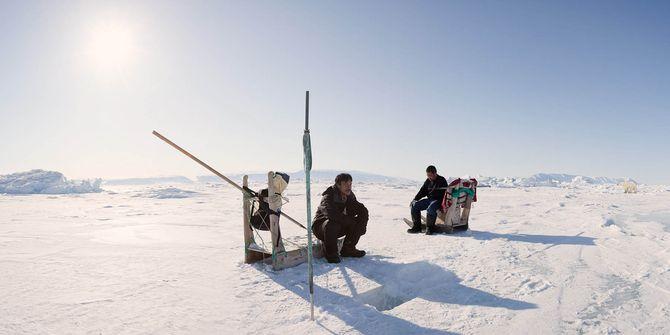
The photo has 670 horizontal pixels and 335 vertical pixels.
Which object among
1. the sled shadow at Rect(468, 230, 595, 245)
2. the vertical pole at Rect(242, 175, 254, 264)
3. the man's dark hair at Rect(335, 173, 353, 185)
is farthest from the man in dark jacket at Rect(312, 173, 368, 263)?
the sled shadow at Rect(468, 230, 595, 245)

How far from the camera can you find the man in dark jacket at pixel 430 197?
7.08 meters

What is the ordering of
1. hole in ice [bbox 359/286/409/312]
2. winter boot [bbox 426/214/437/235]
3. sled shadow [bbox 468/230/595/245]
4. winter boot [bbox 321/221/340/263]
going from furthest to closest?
winter boot [bbox 426/214/437/235]
sled shadow [bbox 468/230/595/245]
winter boot [bbox 321/221/340/263]
hole in ice [bbox 359/286/409/312]

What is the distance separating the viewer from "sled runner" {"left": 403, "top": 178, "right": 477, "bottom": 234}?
705 centimetres

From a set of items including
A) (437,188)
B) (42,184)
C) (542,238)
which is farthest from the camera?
(42,184)

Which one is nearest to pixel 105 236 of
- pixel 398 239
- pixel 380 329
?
pixel 398 239

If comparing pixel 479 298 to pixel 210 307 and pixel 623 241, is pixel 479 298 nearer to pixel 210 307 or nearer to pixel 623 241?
pixel 210 307

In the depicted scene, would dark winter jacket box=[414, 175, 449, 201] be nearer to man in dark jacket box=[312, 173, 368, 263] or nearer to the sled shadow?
the sled shadow

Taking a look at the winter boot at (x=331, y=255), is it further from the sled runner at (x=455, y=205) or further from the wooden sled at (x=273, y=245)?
the sled runner at (x=455, y=205)

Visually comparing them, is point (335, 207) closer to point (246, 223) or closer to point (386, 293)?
point (246, 223)

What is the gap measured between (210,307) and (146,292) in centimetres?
85

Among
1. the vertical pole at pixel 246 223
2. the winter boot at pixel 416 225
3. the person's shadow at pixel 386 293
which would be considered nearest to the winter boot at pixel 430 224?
the winter boot at pixel 416 225

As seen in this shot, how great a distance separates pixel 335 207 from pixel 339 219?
17 centimetres

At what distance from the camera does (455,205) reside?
714cm

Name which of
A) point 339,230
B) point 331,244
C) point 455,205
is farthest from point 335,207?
point 455,205
